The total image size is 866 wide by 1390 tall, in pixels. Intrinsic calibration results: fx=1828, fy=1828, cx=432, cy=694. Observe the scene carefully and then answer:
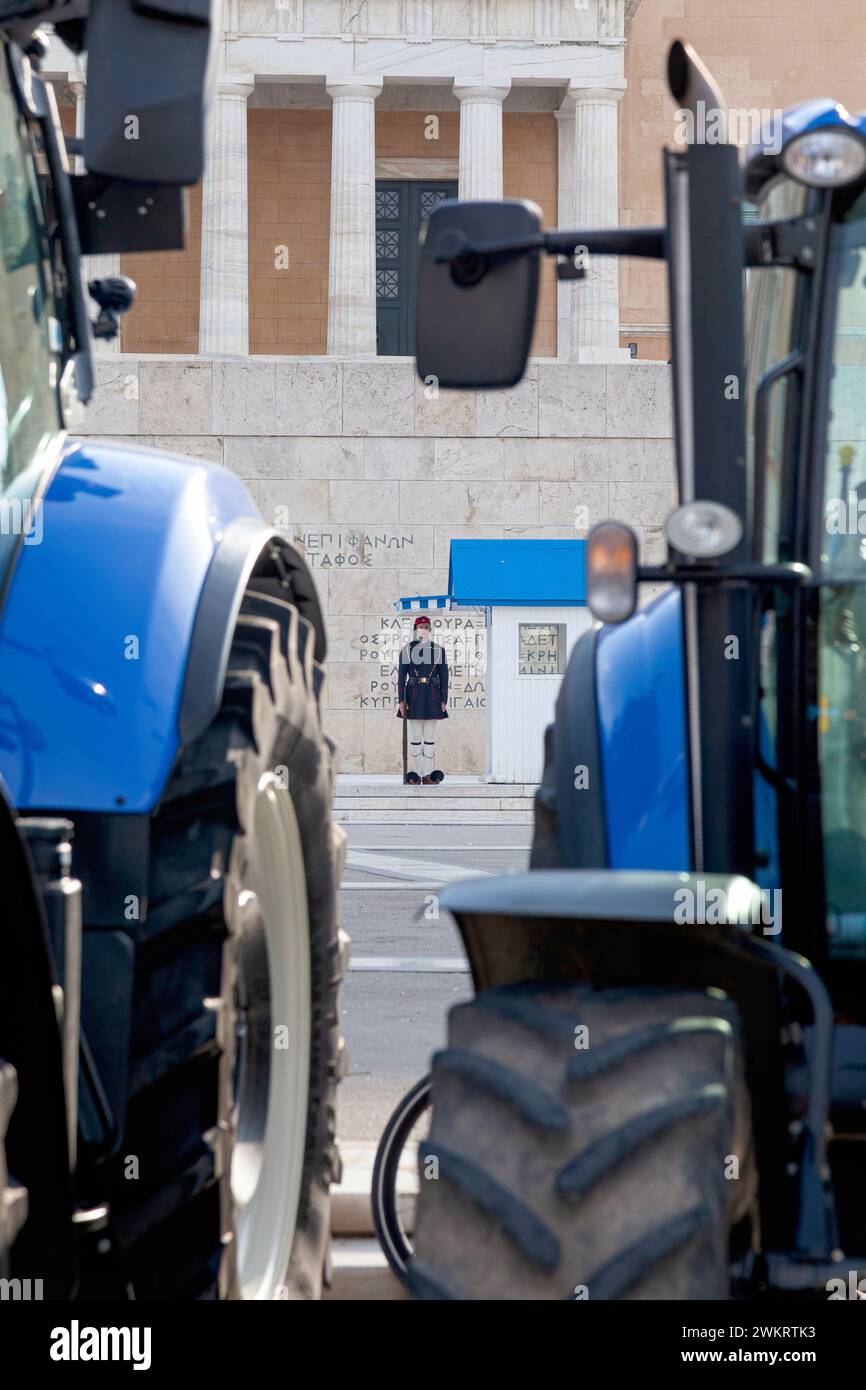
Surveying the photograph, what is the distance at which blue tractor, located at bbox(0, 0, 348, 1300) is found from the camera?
2.16 meters

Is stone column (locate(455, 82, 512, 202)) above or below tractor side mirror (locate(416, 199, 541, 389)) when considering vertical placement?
above

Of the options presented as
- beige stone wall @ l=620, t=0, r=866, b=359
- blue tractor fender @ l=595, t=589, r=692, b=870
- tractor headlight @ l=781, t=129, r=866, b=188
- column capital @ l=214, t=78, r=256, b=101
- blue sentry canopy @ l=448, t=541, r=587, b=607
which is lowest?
blue sentry canopy @ l=448, t=541, r=587, b=607

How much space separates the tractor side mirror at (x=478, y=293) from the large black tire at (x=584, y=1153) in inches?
41.2

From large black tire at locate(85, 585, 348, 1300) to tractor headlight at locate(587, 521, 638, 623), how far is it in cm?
62

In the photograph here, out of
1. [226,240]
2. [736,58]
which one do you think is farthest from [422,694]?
[736,58]

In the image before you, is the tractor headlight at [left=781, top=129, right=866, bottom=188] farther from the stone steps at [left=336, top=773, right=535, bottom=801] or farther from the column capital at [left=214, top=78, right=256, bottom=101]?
the column capital at [left=214, top=78, right=256, bottom=101]

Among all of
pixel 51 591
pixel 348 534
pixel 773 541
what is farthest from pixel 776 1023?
pixel 348 534

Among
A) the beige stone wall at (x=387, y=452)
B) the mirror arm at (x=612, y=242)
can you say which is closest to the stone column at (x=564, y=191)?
the beige stone wall at (x=387, y=452)

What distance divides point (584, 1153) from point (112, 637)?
3.94 ft

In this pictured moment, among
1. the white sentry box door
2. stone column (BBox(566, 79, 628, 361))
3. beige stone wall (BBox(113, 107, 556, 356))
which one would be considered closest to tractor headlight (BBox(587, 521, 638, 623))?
the white sentry box door

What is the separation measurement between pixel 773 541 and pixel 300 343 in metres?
42.0

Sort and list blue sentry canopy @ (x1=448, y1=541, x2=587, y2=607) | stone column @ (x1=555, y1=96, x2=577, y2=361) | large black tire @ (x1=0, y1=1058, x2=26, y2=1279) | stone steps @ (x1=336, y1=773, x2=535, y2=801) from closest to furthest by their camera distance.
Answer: large black tire @ (x1=0, y1=1058, x2=26, y2=1279) < stone steps @ (x1=336, y1=773, x2=535, y2=801) < blue sentry canopy @ (x1=448, y1=541, x2=587, y2=607) < stone column @ (x1=555, y1=96, x2=577, y2=361)

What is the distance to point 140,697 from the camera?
2.74 meters

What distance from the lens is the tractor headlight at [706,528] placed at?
2.47 meters
